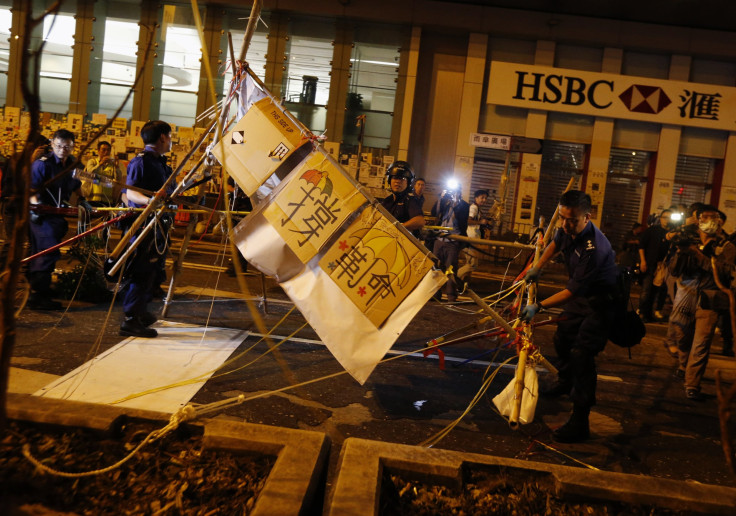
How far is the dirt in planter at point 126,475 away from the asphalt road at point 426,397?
184 cm

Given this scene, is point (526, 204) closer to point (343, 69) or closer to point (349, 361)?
point (343, 69)

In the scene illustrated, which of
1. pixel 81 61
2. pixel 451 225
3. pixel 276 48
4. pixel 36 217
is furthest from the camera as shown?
pixel 81 61

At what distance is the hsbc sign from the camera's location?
19391 mm

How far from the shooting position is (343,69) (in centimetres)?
2009

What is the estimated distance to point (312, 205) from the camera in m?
4.32

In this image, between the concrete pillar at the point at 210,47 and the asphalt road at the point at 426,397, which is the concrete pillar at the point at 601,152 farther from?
the asphalt road at the point at 426,397

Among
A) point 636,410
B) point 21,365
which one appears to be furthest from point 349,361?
point 636,410

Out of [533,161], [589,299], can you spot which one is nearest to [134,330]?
[589,299]

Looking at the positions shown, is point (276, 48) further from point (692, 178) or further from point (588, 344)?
point (588, 344)

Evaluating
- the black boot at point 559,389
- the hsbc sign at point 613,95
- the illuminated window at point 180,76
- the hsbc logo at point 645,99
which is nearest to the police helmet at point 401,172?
the black boot at point 559,389

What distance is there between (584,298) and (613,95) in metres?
16.4

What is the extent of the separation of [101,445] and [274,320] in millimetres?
4859

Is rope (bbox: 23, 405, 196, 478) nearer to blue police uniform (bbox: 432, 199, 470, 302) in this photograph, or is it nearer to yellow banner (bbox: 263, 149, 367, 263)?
yellow banner (bbox: 263, 149, 367, 263)

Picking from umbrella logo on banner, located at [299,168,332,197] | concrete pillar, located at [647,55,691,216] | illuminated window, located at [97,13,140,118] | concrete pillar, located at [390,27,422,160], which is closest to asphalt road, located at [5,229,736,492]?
umbrella logo on banner, located at [299,168,332,197]
